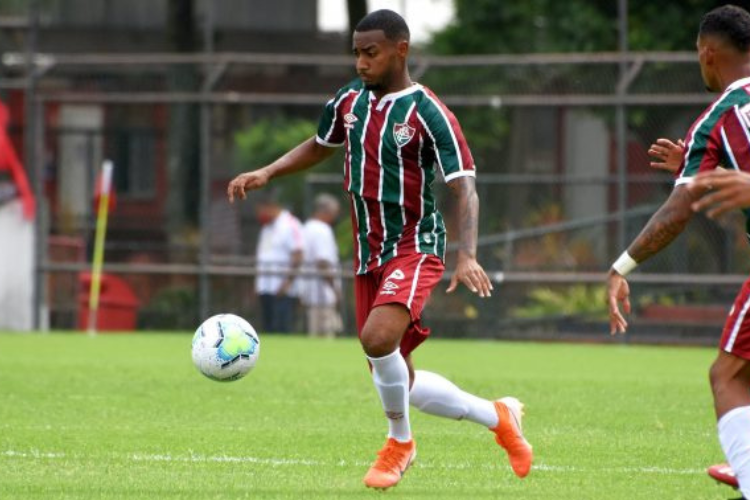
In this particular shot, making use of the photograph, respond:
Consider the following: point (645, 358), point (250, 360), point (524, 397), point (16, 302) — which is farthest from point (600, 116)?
point (250, 360)

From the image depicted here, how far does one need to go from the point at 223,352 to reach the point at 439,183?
14.9m

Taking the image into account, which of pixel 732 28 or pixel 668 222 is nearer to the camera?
pixel 668 222

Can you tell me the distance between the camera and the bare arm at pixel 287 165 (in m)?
8.71

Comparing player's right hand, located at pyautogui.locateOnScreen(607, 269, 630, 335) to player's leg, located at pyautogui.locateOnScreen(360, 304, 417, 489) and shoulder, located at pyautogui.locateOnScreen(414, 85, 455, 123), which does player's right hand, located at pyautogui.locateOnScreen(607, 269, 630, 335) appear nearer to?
player's leg, located at pyautogui.locateOnScreen(360, 304, 417, 489)

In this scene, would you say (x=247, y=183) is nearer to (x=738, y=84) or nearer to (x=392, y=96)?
(x=392, y=96)

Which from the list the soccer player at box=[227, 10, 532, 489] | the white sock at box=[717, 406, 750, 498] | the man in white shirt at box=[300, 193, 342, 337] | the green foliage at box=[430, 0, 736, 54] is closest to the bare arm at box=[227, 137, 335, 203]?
the soccer player at box=[227, 10, 532, 489]

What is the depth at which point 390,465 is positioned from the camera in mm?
8078

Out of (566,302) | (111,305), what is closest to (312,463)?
(566,302)

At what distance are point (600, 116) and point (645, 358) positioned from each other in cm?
617

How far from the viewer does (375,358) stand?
805 centimetres

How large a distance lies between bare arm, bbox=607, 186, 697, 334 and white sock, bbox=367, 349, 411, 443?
1.47 meters

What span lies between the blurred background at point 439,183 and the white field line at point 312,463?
38.0ft

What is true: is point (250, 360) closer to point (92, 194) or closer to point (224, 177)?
point (92, 194)

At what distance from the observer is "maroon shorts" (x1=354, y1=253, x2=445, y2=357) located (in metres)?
8.12
